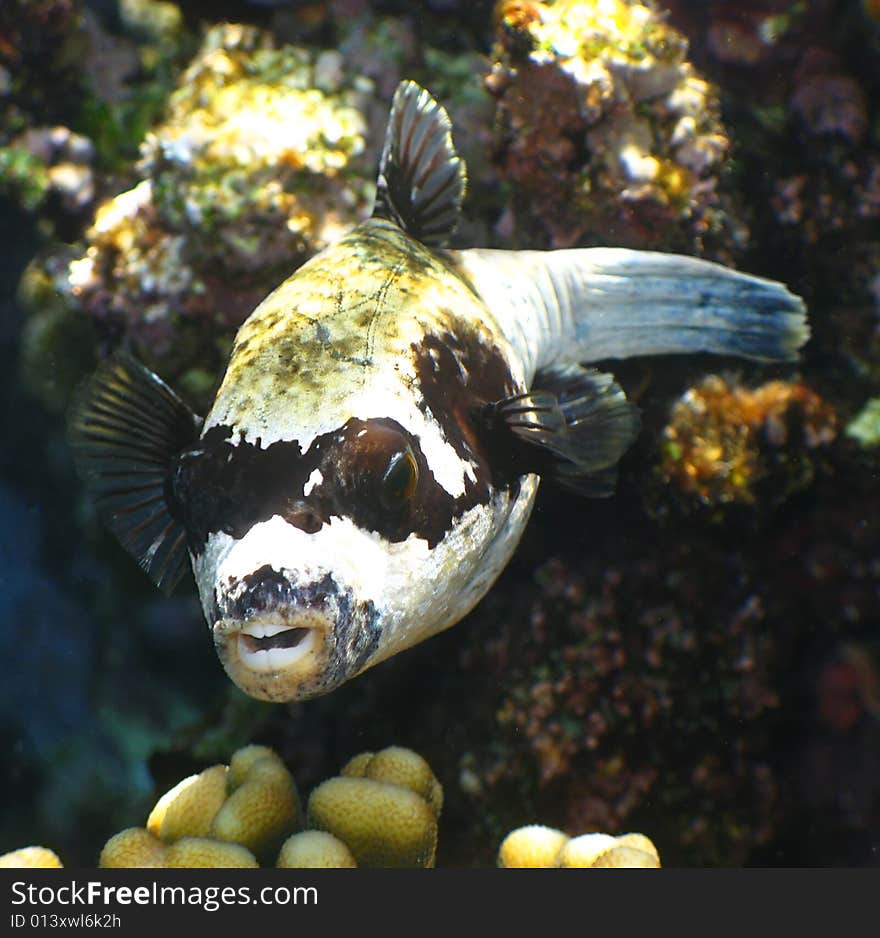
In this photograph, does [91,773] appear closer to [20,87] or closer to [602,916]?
[602,916]

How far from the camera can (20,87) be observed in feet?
15.9

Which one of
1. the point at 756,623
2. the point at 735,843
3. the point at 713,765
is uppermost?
the point at 756,623

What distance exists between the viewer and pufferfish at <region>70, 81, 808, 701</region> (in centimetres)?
205

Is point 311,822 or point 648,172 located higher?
point 648,172

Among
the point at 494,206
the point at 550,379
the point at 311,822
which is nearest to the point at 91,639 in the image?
A: the point at 311,822

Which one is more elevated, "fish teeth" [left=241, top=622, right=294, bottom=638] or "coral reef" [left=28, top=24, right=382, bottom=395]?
"coral reef" [left=28, top=24, right=382, bottom=395]

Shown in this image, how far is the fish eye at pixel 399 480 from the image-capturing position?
2156mm

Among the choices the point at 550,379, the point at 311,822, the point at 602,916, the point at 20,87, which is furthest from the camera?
the point at 20,87

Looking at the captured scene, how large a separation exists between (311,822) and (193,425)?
1.53 metres

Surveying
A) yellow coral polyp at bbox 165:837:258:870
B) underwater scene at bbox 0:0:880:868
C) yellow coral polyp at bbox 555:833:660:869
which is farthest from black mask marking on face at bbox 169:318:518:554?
yellow coral polyp at bbox 555:833:660:869

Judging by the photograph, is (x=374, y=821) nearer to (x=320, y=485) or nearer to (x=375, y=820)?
(x=375, y=820)

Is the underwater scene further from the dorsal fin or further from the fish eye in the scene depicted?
the fish eye

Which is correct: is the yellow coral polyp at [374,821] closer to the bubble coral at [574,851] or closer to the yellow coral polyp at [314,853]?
the yellow coral polyp at [314,853]

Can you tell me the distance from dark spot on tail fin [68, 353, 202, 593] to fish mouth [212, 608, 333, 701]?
798mm
